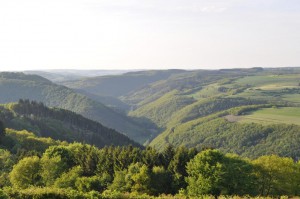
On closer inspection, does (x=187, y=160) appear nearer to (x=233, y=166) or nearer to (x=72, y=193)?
(x=233, y=166)

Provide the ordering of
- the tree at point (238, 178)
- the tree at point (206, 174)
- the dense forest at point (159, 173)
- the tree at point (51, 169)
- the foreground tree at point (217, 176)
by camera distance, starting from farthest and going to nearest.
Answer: the tree at point (51, 169)
the tree at point (238, 178)
the dense forest at point (159, 173)
the foreground tree at point (217, 176)
the tree at point (206, 174)

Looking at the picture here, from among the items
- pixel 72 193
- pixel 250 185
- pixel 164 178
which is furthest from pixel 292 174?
pixel 72 193

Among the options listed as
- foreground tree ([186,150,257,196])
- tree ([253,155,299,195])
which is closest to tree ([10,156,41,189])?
foreground tree ([186,150,257,196])

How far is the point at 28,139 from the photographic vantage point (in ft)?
507

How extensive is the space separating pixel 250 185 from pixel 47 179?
49.2 meters

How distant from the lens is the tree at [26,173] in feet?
276

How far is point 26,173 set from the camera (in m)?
85.8

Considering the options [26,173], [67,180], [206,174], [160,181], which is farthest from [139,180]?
[26,173]

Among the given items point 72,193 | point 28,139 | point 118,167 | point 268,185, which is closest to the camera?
point 72,193

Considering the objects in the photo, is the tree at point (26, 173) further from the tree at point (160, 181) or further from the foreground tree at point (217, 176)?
the foreground tree at point (217, 176)

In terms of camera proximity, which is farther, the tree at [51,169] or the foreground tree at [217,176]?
the tree at [51,169]

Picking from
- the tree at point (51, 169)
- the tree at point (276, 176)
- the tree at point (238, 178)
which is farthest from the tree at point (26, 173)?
the tree at point (276, 176)

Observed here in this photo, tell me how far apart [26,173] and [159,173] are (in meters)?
33.4

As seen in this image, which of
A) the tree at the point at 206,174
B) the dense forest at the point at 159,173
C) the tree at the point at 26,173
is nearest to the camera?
the tree at the point at 206,174
